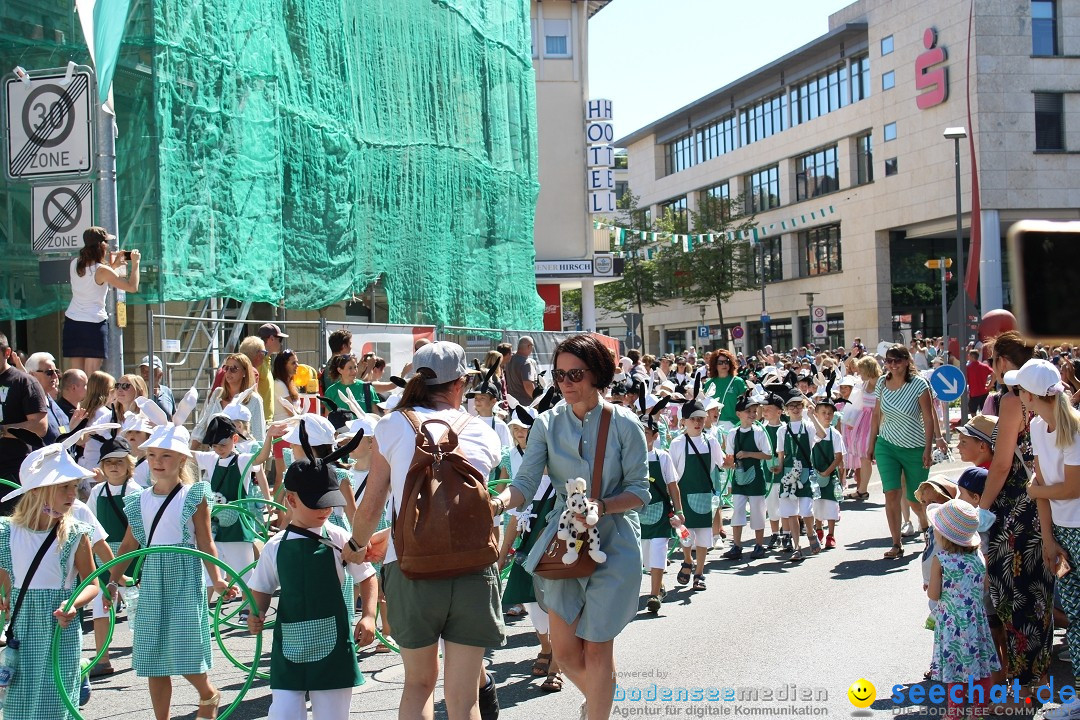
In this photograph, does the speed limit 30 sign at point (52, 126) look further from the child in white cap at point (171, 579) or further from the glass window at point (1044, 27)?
the glass window at point (1044, 27)

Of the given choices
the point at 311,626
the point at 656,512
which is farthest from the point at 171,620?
the point at 656,512

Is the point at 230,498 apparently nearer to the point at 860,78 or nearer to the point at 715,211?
the point at 860,78

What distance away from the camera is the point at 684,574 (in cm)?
988

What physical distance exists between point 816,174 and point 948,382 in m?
46.4

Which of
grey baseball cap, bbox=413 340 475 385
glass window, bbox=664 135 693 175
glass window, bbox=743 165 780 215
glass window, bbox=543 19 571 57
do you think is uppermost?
glass window, bbox=664 135 693 175

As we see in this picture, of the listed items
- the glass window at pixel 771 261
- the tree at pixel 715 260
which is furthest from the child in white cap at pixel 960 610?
the glass window at pixel 771 261

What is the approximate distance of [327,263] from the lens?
1827cm

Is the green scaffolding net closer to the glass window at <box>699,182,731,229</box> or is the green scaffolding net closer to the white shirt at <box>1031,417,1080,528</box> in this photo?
the white shirt at <box>1031,417,1080,528</box>

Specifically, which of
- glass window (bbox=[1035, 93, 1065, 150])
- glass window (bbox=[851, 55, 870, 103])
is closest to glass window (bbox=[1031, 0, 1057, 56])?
glass window (bbox=[1035, 93, 1065, 150])

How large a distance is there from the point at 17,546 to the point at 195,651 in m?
0.97

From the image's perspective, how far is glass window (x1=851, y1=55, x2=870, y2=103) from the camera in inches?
2117

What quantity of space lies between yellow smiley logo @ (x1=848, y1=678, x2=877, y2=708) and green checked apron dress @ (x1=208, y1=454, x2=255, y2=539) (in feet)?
13.6

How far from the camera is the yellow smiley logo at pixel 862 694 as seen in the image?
626cm

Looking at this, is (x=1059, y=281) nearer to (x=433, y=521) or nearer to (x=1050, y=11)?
(x=433, y=521)
